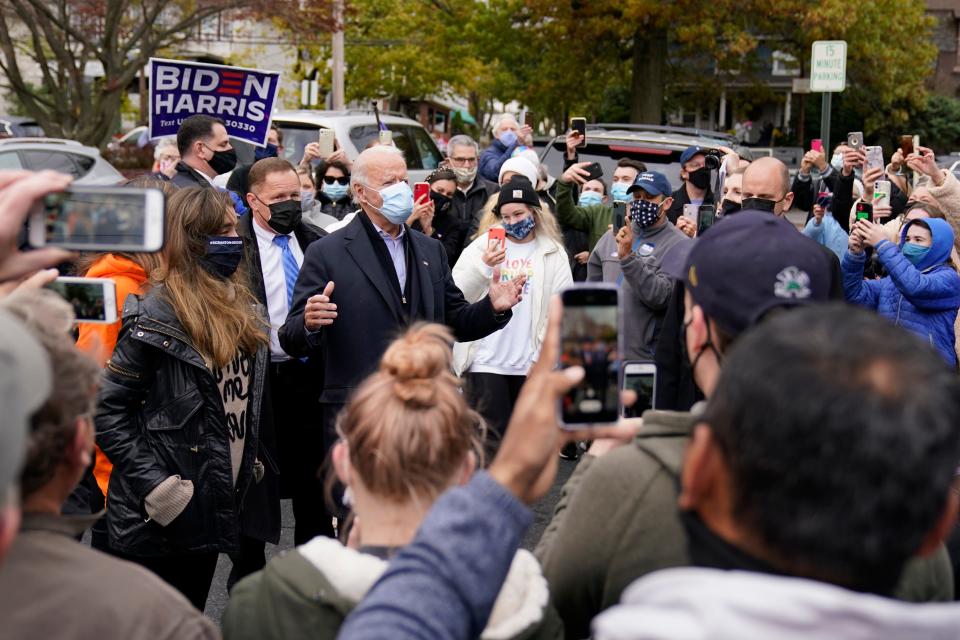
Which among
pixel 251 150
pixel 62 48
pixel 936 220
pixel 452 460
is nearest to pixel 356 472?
pixel 452 460

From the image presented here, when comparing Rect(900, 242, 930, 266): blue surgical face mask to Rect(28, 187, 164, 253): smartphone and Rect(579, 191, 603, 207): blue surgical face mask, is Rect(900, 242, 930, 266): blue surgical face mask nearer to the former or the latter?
Rect(579, 191, 603, 207): blue surgical face mask

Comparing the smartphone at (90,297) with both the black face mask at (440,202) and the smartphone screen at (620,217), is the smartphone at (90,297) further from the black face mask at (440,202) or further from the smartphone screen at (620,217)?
the black face mask at (440,202)

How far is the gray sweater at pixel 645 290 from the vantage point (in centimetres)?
629

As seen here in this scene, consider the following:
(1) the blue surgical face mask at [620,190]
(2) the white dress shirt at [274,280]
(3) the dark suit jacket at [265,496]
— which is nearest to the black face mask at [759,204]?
(2) the white dress shirt at [274,280]

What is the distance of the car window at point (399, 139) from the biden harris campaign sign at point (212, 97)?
540cm

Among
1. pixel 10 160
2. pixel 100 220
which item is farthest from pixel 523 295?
pixel 10 160

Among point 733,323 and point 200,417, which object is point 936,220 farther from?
point 733,323

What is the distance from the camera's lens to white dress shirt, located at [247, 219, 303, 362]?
572cm

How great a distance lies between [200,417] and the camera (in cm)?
418

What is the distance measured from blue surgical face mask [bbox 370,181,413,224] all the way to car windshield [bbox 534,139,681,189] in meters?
5.05

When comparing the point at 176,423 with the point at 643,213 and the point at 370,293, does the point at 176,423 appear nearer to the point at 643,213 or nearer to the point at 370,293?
the point at 370,293

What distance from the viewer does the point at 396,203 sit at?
533 cm

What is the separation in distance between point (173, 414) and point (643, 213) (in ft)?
11.2

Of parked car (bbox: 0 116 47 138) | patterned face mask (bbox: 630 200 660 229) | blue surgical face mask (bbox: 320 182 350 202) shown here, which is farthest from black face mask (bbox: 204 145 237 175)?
parked car (bbox: 0 116 47 138)
